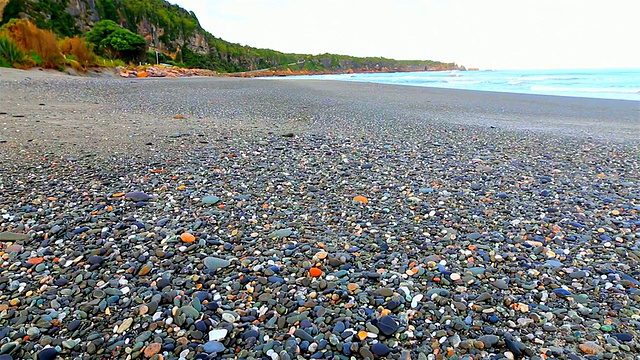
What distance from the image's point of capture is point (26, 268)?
1.63m

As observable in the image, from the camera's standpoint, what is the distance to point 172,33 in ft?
249

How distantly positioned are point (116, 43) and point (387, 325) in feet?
162

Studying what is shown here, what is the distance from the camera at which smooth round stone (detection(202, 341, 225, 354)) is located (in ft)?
4.08

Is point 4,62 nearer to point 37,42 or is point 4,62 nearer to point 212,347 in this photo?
point 37,42

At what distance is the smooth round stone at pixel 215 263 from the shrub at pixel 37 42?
18842 millimetres

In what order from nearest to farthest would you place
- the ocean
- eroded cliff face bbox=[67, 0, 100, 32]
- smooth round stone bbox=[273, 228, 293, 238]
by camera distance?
smooth round stone bbox=[273, 228, 293, 238] < the ocean < eroded cliff face bbox=[67, 0, 100, 32]

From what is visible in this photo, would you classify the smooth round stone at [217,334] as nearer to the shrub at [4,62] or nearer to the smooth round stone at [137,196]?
the smooth round stone at [137,196]

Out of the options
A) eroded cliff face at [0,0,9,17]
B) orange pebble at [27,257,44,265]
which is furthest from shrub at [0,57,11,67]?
eroded cliff face at [0,0,9,17]

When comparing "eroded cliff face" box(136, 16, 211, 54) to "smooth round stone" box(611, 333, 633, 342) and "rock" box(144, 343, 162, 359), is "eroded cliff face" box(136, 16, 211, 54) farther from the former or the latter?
"smooth round stone" box(611, 333, 633, 342)

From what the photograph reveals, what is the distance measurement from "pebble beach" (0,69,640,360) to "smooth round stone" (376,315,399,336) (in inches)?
0.4

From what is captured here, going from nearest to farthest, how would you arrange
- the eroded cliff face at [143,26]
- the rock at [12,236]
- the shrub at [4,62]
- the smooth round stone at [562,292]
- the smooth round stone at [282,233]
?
1. the smooth round stone at [562,292]
2. the rock at [12,236]
3. the smooth round stone at [282,233]
4. the shrub at [4,62]
5. the eroded cliff face at [143,26]

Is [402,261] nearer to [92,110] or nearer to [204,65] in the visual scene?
[92,110]

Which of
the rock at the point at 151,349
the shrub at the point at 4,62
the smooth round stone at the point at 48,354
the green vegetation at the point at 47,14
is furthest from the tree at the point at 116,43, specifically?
the rock at the point at 151,349

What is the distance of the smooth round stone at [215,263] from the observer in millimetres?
1723
